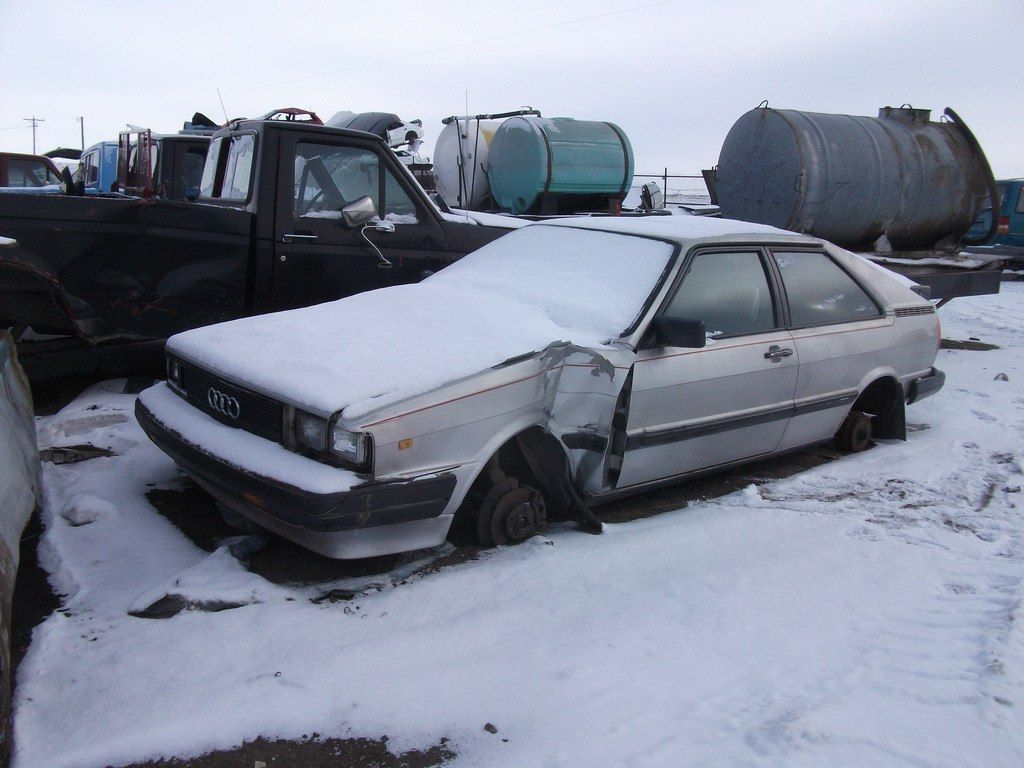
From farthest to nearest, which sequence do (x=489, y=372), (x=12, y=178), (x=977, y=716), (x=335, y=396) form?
1. (x=12, y=178)
2. (x=489, y=372)
3. (x=335, y=396)
4. (x=977, y=716)

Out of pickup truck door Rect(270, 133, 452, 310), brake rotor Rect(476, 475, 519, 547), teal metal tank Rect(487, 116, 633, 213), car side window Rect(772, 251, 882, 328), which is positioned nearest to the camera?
brake rotor Rect(476, 475, 519, 547)

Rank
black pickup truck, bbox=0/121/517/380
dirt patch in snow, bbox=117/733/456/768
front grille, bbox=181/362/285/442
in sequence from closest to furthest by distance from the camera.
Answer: dirt patch in snow, bbox=117/733/456/768 → front grille, bbox=181/362/285/442 → black pickup truck, bbox=0/121/517/380

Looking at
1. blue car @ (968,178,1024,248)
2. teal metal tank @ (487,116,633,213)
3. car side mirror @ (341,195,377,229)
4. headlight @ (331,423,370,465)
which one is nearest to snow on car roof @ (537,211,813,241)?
car side mirror @ (341,195,377,229)

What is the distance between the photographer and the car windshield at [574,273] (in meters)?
3.89

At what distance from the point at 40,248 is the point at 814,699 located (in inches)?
189

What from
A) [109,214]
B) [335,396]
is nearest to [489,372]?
[335,396]

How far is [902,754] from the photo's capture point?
2.34 meters

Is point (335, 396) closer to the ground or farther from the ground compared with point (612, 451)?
farther from the ground

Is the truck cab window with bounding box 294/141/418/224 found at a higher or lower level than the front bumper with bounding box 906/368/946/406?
higher

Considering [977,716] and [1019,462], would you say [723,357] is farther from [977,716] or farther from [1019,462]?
[1019,462]

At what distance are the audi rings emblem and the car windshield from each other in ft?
4.59

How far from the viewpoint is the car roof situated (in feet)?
14.2

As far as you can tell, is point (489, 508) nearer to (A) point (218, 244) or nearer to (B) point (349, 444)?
(B) point (349, 444)

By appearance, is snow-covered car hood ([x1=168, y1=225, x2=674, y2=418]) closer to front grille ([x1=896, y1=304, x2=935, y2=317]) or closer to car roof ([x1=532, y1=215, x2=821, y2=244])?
car roof ([x1=532, y1=215, x2=821, y2=244])
